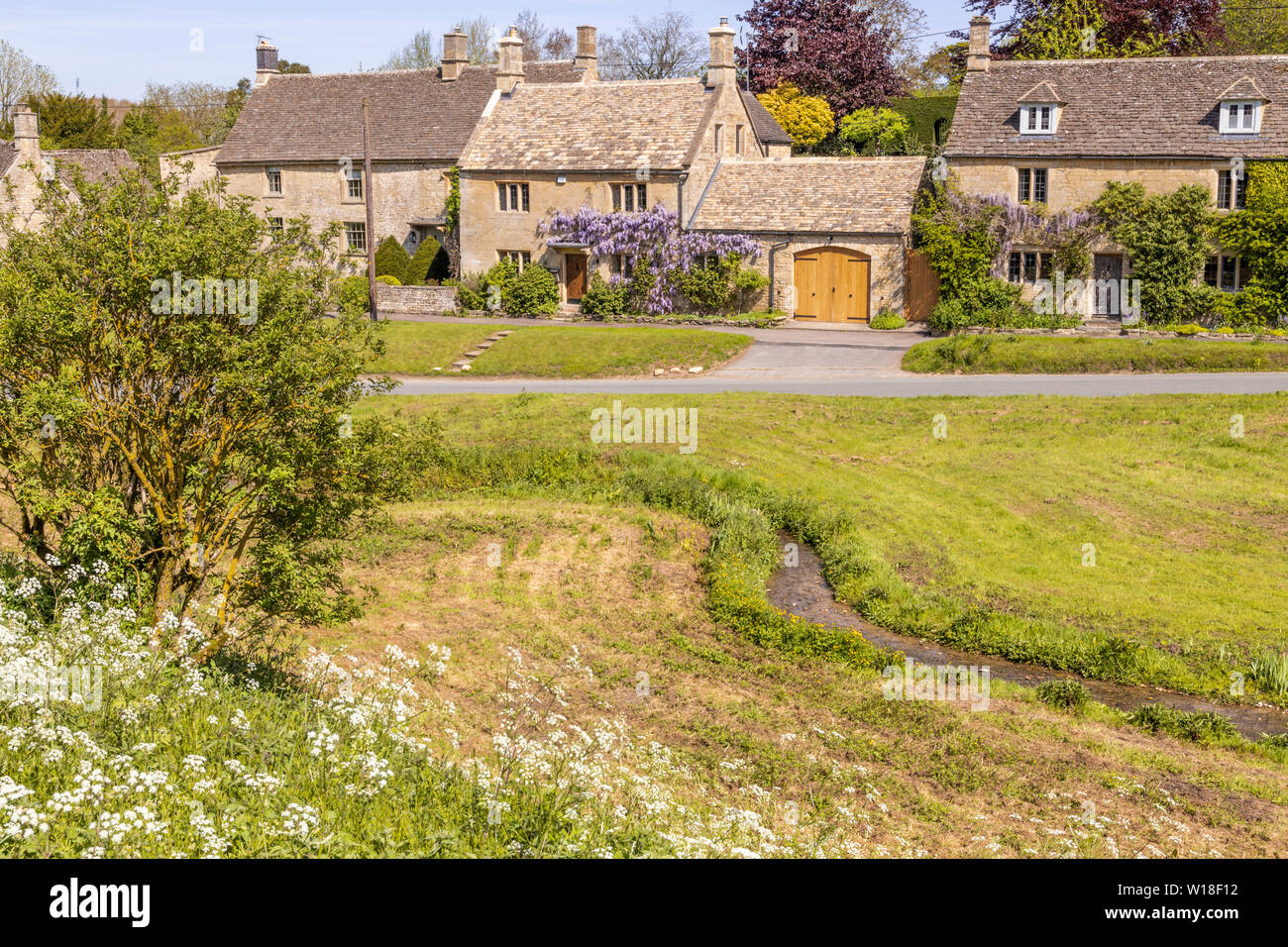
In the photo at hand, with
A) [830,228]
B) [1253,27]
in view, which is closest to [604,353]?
[830,228]

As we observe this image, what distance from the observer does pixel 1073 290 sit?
1683 inches

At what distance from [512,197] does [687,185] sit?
7.92 m

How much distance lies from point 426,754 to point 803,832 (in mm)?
3651

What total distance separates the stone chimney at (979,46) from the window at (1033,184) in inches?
229

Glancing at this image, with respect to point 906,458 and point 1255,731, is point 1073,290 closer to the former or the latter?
point 906,458

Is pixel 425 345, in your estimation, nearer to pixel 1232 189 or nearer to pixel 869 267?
pixel 869 267

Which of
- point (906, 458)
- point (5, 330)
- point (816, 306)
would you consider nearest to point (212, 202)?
point (5, 330)

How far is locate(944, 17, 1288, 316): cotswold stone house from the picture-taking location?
4084cm

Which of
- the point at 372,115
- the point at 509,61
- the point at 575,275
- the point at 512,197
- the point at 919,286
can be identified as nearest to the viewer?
the point at 919,286

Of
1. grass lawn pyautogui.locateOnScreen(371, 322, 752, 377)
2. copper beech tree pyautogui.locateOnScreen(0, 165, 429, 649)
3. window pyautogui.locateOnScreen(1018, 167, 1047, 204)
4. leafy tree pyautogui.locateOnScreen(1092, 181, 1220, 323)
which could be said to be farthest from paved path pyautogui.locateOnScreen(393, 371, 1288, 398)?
copper beech tree pyautogui.locateOnScreen(0, 165, 429, 649)

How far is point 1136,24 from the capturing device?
57.3 metres

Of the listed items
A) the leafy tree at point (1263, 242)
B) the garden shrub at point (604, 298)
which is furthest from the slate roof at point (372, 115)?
the leafy tree at point (1263, 242)

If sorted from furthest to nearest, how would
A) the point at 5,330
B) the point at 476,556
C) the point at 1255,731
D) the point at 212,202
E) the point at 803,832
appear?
the point at 476,556, the point at 1255,731, the point at 212,202, the point at 5,330, the point at 803,832
